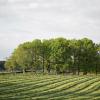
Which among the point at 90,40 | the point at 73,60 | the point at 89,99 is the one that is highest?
the point at 90,40

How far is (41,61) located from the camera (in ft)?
359

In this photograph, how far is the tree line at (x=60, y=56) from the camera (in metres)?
99.9

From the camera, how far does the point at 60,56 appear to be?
98875 millimetres

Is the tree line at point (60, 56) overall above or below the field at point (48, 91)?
above

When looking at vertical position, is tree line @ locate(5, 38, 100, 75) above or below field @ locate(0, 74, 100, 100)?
above

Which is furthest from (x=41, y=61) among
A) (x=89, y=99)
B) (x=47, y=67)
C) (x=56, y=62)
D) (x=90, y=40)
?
(x=89, y=99)

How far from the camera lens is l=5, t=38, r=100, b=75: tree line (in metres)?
99.9

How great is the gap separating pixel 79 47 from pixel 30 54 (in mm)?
17211

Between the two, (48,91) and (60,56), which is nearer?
(48,91)

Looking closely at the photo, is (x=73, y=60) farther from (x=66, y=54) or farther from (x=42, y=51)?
(x=42, y=51)

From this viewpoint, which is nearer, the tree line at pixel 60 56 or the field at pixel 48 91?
the field at pixel 48 91

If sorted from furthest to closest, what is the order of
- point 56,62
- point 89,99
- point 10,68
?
point 10,68
point 56,62
point 89,99

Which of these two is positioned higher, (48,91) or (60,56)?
(60,56)

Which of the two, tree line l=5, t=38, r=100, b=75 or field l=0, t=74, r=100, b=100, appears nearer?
field l=0, t=74, r=100, b=100
